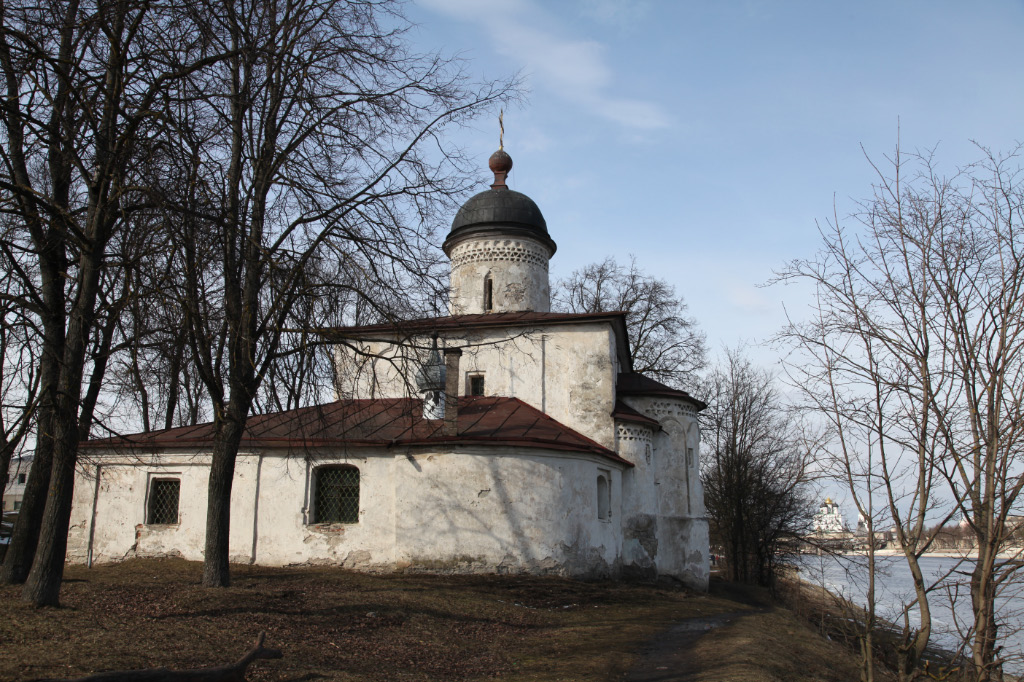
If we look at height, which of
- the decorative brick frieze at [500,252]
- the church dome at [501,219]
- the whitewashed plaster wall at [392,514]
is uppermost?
the church dome at [501,219]

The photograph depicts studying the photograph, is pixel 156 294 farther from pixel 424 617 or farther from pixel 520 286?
pixel 520 286

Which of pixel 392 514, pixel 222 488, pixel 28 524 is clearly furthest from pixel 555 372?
pixel 28 524

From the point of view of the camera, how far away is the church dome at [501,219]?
75.6 ft

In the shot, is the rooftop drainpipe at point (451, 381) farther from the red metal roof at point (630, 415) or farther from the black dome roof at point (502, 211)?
the black dome roof at point (502, 211)

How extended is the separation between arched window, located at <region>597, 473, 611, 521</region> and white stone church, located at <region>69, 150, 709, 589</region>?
0.11ft

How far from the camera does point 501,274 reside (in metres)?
22.9

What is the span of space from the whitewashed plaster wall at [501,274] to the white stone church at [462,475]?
2.33 meters

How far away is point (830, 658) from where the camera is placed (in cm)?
1139

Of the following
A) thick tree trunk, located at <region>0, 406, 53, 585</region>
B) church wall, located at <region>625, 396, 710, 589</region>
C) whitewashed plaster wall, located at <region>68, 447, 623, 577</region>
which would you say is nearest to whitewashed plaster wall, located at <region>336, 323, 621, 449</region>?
whitewashed plaster wall, located at <region>68, 447, 623, 577</region>

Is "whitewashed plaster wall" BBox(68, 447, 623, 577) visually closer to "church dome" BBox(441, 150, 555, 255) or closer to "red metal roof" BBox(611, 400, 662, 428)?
"red metal roof" BBox(611, 400, 662, 428)

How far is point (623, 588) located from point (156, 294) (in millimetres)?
11535

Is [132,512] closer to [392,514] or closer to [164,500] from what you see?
[164,500]

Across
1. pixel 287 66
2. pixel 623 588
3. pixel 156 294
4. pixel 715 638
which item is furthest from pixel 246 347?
pixel 623 588

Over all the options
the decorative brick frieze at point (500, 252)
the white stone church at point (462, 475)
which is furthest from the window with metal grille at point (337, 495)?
the decorative brick frieze at point (500, 252)
